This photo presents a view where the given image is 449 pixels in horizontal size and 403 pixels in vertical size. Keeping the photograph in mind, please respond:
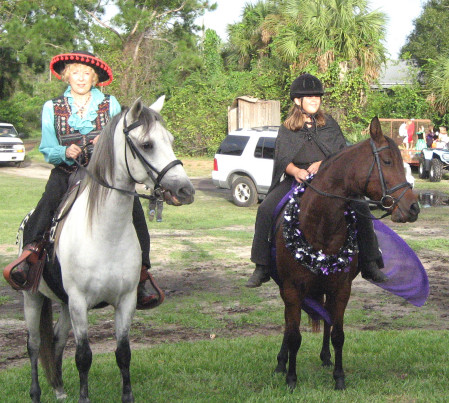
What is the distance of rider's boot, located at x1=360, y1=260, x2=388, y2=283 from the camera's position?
5995 mm

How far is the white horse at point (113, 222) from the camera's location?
4562mm

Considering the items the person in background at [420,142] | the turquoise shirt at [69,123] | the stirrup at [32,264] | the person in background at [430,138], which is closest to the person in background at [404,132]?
the person in background at [420,142]

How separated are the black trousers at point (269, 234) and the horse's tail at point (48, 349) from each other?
1.88 m

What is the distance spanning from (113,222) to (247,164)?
14184mm

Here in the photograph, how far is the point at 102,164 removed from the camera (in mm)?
4812

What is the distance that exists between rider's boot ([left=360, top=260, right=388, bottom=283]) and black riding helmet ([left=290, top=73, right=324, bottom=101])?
158cm

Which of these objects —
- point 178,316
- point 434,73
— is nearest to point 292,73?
point 434,73

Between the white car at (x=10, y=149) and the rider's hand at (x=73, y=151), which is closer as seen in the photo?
the rider's hand at (x=73, y=151)

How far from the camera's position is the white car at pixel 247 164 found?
61.0ft

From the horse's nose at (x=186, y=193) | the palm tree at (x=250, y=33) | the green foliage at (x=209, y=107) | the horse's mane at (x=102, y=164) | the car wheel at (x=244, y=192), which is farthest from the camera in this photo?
the palm tree at (x=250, y=33)

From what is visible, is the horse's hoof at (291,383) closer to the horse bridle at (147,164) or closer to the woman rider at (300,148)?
the woman rider at (300,148)

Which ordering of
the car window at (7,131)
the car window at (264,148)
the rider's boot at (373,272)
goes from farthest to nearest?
the car window at (7,131) < the car window at (264,148) < the rider's boot at (373,272)

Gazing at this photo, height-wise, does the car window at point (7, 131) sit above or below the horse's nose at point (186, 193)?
below

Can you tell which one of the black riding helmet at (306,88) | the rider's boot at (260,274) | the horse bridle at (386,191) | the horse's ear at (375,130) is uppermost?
the black riding helmet at (306,88)
